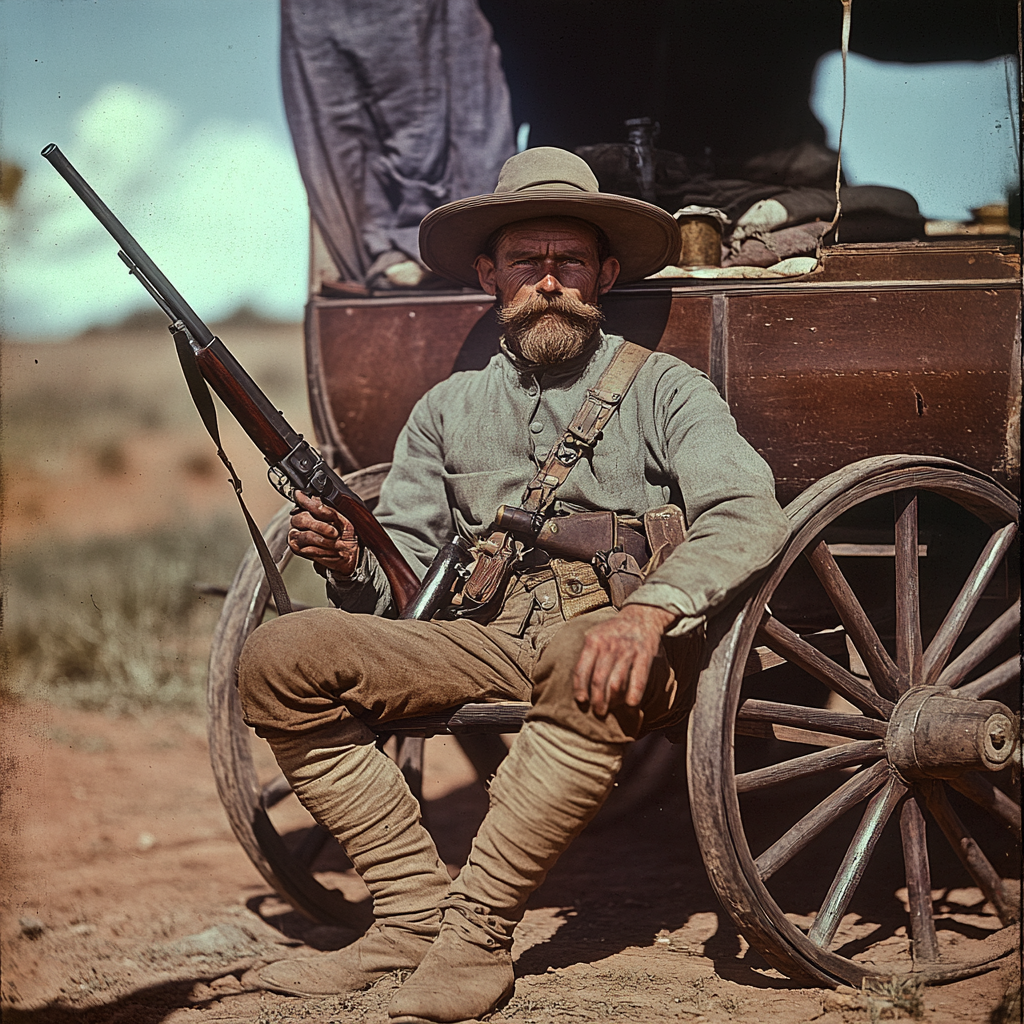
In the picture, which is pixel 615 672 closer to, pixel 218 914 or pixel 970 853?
pixel 970 853

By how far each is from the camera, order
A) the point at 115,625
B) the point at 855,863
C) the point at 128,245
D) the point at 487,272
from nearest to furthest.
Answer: the point at 855,863, the point at 128,245, the point at 487,272, the point at 115,625

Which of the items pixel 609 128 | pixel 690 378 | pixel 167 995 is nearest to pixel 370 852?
pixel 167 995

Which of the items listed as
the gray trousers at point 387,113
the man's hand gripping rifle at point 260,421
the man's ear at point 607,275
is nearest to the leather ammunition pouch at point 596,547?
the man's hand gripping rifle at point 260,421

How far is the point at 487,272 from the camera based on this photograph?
3.49 metres

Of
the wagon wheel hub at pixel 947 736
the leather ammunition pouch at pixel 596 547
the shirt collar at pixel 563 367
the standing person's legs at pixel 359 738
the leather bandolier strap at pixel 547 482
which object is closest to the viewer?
the standing person's legs at pixel 359 738

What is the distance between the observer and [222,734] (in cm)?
349

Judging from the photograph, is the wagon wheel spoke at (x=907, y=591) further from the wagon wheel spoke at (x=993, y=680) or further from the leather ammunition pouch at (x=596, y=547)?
the leather ammunition pouch at (x=596, y=547)

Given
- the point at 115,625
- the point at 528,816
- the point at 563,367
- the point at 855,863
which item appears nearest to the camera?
the point at 528,816

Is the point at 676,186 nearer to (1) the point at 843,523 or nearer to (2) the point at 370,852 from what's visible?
(1) the point at 843,523

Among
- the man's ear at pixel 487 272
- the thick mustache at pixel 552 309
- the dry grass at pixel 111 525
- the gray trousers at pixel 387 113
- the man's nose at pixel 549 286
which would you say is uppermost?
the gray trousers at pixel 387 113

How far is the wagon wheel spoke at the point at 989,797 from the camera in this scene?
125 inches

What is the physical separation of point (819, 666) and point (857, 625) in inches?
7.2

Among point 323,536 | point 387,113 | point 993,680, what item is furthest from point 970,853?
point 387,113

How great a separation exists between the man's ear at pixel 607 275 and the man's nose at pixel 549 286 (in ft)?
0.73
